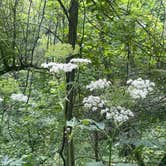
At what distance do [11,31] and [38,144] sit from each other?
1.16 m

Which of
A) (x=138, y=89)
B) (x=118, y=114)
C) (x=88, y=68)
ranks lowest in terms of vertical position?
(x=88, y=68)

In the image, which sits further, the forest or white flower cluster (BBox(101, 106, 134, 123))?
the forest

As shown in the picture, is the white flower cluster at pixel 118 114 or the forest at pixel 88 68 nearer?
the white flower cluster at pixel 118 114

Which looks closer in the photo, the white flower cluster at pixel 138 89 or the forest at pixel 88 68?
the white flower cluster at pixel 138 89

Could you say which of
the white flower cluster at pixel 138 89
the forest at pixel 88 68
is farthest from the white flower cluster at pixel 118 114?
the forest at pixel 88 68

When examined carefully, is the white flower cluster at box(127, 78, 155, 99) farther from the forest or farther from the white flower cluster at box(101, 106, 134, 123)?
the forest

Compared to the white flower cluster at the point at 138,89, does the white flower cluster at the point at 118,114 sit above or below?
below

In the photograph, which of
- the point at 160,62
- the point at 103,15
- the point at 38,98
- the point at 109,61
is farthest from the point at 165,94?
the point at 38,98

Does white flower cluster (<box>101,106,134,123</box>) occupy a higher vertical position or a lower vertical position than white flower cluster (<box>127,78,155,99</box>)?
lower

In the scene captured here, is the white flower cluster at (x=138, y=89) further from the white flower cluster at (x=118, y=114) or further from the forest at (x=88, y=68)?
the forest at (x=88, y=68)

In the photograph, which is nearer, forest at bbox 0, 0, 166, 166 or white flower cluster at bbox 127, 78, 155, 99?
white flower cluster at bbox 127, 78, 155, 99

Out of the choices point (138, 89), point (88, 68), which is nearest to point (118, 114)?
point (138, 89)

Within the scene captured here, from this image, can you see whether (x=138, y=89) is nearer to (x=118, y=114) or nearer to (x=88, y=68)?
(x=118, y=114)

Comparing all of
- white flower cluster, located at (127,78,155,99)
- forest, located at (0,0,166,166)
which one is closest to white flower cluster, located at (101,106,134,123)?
white flower cluster, located at (127,78,155,99)
